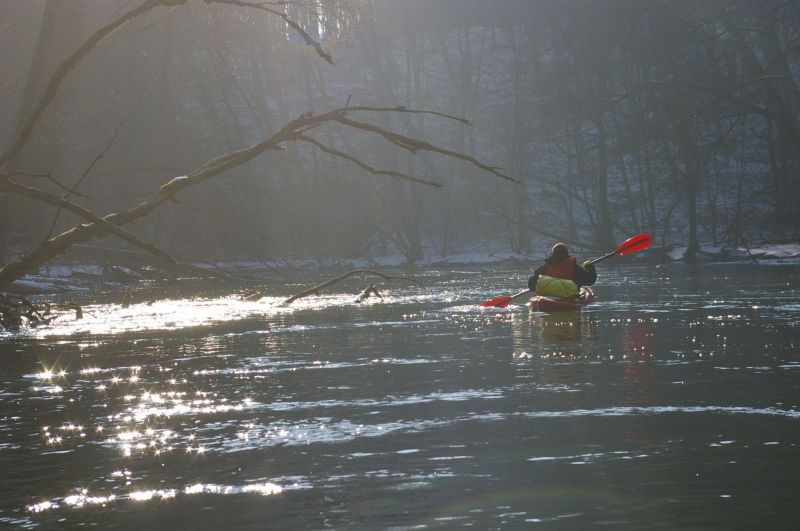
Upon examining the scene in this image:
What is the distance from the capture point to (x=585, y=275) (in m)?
19.1

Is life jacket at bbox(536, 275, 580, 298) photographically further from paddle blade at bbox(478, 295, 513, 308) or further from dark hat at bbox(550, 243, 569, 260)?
paddle blade at bbox(478, 295, 513, 308)

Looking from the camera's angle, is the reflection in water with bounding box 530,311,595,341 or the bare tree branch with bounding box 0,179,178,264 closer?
the bare tree branch with bounding box 0,179,178,264

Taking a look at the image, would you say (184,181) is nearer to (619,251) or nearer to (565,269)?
(565,269)

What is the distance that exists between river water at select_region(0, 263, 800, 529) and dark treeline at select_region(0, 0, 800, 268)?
8.48ft

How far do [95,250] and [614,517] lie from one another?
701 cm

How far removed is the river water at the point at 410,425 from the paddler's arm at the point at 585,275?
216cm

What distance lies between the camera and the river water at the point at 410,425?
220 inches

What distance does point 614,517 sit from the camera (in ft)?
17.3

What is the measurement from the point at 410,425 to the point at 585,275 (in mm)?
11467

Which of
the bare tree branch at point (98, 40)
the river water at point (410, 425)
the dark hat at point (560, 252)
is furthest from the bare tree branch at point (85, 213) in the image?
the dark hat at point (560, 252)

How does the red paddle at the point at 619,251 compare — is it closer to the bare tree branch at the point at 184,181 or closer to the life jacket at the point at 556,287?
the life jacket at the point at 556,287

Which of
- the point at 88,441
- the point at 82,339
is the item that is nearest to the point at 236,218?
the point at 82,339

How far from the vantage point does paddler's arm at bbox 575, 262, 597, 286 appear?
62.0ft

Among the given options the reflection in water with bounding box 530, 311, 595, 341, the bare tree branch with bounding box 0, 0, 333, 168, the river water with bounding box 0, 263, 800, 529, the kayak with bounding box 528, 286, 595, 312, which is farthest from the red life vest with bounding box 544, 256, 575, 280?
the bare tree branch with bounding box 0, 0, 333, 168
